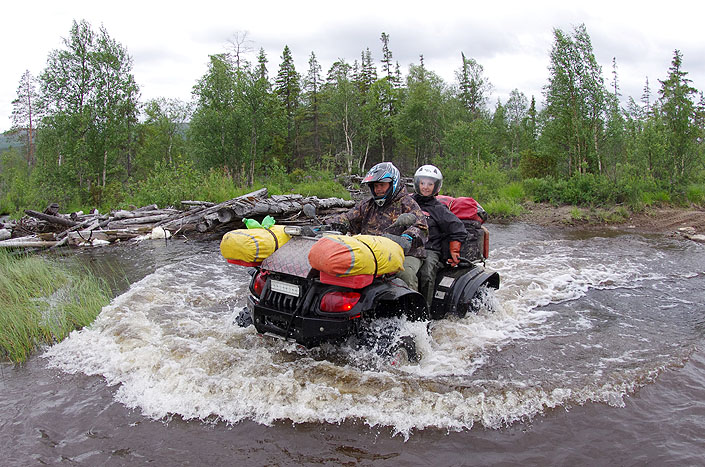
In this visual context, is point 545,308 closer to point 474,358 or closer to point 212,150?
point 474,358

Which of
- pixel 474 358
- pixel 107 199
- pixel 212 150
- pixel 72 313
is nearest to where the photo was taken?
pixel 474 358

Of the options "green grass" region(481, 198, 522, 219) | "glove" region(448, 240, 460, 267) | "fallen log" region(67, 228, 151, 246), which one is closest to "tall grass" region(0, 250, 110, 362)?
"glove" region(448, 240, 460, 267)

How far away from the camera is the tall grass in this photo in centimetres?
511

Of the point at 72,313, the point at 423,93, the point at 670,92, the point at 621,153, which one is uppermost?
the point at 423,93

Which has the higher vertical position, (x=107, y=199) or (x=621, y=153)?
(x=621, y=153)

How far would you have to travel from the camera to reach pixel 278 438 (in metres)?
3.47

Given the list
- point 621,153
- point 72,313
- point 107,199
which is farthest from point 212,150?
point 72,313

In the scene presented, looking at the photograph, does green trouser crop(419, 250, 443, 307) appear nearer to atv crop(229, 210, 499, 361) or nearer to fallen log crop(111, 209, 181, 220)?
atv crop(229, 210, 499, 361)

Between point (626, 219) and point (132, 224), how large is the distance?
16527 mm

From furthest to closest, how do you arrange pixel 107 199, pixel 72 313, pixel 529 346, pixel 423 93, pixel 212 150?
pixel 423 93, pixel 212 150, pixel 107 199, pixel 72 313, pixel 529 346

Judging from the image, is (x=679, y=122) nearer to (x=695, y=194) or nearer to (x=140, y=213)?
(x=695, y=194)

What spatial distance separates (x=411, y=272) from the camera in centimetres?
495

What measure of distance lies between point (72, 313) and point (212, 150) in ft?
82.5

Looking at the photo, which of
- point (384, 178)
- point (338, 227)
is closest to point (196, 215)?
point (338, 227)
